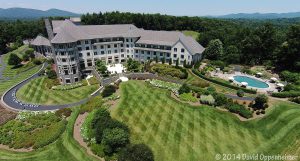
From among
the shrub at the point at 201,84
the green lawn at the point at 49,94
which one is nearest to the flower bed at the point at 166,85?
the shrub at the point at 201,84

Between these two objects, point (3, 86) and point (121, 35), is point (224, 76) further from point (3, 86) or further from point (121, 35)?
point (3, 86)

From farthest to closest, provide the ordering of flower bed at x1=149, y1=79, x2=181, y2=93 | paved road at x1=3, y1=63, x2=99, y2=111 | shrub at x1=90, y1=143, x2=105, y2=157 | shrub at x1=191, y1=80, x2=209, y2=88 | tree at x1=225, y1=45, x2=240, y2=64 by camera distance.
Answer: tree at x1=225, y1=45, x2=240, y2=64, shrub at x1=191, y1=80, x2=209, y2=88, flower bed at x1=149, y1=79, x2=181, y2=93, paved road at x1=3, y1=63, x2=99, y2=111, shrub at x1=90, y1=143, x2=105, y2=157

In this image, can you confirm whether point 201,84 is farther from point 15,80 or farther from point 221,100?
point 15,80

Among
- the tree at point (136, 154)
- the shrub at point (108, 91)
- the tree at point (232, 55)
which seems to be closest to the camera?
the tree at point (136, 154)

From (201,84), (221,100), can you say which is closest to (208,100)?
(221,100)

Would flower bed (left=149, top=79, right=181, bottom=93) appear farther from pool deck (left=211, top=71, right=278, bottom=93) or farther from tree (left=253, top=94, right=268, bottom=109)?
tree (left=253, top=94, right=268, bottom=109)

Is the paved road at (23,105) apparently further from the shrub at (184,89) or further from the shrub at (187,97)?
the shrub at (187,97)

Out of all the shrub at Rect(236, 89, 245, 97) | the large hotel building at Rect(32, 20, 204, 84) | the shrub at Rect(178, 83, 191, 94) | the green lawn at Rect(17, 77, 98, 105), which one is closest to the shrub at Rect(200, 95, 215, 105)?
the shrub at Rect(178, 83, 191, 94)
